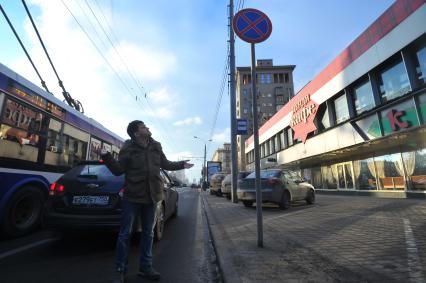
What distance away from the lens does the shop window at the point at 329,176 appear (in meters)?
21.4

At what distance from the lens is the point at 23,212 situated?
5.88m

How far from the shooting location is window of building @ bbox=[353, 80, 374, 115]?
50.9 feet

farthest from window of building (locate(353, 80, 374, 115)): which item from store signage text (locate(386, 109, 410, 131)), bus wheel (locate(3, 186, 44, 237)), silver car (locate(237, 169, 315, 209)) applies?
bus wheel (locate(3, 186, 44, 237))

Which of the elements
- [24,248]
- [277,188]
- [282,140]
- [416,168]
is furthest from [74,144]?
[282,140]

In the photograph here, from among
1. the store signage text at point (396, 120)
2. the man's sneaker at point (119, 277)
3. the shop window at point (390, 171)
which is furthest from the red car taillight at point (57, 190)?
the shop window at point (390, 171)

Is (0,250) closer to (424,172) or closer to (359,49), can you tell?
(424,172)

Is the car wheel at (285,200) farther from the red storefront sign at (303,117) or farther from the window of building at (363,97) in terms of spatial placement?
the red storefront sign at (303,117)

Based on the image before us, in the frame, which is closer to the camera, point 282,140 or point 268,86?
point 282,140

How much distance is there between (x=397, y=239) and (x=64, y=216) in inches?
221

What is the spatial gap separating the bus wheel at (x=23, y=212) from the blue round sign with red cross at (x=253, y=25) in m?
5.17

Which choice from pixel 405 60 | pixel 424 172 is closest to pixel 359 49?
pixel 405 60

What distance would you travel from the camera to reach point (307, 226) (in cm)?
675

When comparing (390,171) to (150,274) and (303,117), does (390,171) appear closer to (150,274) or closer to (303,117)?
(303,117)

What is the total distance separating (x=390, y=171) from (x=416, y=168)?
179cm
